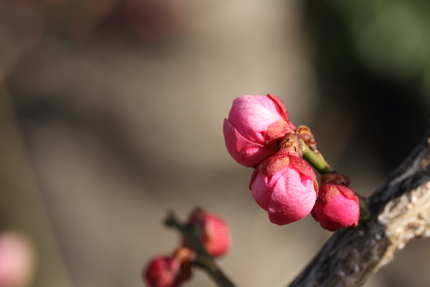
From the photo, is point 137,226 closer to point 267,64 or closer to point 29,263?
point 29,263

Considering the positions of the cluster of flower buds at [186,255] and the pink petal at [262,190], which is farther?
the cluster of flower buds at [186,255]

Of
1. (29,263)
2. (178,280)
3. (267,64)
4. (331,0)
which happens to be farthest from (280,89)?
(178,280)

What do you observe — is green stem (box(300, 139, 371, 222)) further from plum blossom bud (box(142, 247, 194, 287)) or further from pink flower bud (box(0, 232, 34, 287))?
pink flower bud (box(0, 232, 34, 287))

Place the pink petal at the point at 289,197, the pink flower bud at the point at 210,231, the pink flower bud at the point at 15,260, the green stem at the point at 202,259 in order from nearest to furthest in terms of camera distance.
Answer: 1. the pink petal at the point at 289,197
2. the green stem at the point at 202,259
3. the pink flower bud at the point at 210,231
4. the pink flower bud at the point at 15,260

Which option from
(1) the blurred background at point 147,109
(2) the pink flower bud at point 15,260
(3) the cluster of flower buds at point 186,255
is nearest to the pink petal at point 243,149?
(3) the cluster of flower buds at point 186,255

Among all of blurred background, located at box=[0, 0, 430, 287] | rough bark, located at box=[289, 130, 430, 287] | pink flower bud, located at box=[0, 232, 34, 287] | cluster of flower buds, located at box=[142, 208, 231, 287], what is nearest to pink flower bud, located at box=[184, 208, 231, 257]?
cluster of flower buds, located at box=[142, 208, 231, 287]

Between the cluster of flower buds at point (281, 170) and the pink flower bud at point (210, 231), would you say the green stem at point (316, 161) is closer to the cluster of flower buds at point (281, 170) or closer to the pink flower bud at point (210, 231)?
the cluster of flower buds at point (281, 170)

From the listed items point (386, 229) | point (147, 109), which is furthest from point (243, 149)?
point (147, 109)
